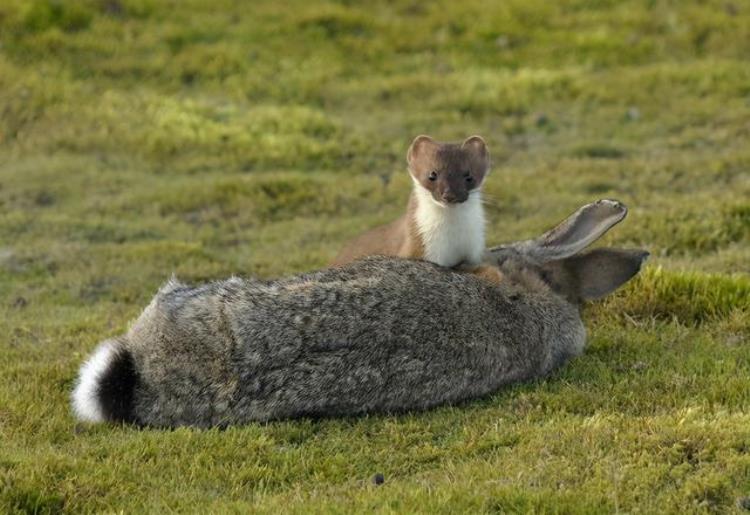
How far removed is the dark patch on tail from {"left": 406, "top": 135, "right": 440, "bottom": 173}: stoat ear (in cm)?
382

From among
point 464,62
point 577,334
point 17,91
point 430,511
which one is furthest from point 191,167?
point 430,511

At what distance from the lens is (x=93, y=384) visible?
265 inches

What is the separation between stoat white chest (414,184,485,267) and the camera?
9.26m

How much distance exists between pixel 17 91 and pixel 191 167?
304 cm

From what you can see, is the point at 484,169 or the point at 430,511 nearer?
the point at 430,511

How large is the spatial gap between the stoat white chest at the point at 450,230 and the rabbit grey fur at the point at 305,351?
184 centimetres

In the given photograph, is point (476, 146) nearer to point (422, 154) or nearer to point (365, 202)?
point (422, 154)

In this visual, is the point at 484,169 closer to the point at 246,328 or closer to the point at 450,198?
the point at 450,198

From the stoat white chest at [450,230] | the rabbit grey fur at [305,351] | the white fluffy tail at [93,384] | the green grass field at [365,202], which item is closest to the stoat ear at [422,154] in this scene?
the stoat white chest at [450,230]

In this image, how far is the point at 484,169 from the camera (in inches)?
392

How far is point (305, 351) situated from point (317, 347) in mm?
73

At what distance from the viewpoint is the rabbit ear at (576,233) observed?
832 cm

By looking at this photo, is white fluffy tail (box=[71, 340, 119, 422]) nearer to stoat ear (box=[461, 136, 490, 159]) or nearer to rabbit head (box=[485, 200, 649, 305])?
rabbit head (box=[485, 200, 649, 305])

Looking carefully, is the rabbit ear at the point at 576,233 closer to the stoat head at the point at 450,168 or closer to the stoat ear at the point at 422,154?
the stoat head at the point at 450,168
